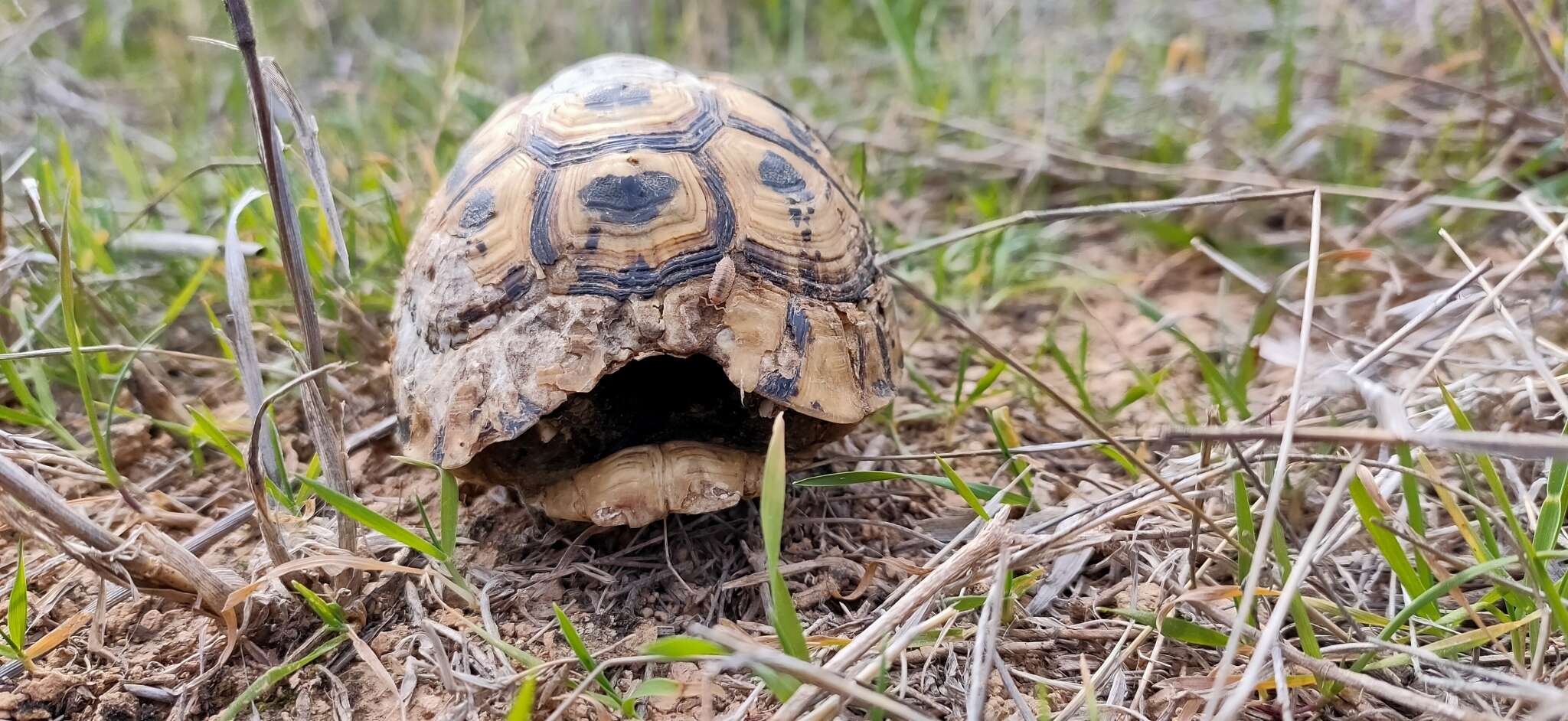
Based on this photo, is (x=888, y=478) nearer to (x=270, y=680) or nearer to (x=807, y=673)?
(x=807, y=673)

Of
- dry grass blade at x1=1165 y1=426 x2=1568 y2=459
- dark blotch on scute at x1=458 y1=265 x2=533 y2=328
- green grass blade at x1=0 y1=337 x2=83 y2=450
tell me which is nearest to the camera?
dry grass blade at x1=1165 y1=426 x2=1568 y2=459

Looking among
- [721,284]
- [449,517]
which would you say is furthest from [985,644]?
[449,517]

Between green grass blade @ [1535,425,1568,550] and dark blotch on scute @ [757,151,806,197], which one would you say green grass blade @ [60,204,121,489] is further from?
green grass blade @ [1535,425,1568,550]

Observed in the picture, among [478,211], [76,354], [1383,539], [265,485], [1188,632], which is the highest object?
[478,211]

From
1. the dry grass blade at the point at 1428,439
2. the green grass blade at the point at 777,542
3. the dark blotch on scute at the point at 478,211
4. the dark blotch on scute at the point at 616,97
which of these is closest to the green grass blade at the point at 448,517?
the dark blotch on scute at the point at 478,211

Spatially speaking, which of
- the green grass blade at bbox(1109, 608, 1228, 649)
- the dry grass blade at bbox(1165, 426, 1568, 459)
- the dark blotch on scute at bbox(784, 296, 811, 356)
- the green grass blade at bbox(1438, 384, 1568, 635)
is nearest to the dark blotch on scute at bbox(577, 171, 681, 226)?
the dark blotch on scute at bbox(784, 296, 811, 356)

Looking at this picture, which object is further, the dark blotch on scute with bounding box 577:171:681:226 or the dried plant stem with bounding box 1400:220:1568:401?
the dark blotch on scute with bounding box 577:171:681:226
